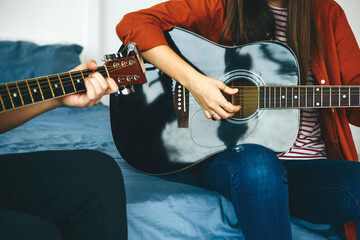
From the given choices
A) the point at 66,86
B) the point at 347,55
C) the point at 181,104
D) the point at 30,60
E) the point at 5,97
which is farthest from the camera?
the point at 30,60

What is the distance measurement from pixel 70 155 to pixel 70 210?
105 millimetres

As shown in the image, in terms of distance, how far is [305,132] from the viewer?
1041mm

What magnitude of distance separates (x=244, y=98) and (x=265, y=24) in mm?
276

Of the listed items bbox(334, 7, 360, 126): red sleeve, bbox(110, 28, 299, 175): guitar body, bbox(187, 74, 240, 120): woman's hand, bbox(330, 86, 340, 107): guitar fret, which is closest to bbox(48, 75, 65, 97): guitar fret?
bbox(110, 28, 299, 175): guitar body

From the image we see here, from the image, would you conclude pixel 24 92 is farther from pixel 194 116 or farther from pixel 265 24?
pixel 265 24

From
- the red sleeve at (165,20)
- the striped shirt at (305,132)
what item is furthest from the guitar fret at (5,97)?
the striped shirt at (305,132)

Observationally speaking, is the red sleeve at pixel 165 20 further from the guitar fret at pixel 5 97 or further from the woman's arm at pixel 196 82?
the guitar fret at pixel 5 97

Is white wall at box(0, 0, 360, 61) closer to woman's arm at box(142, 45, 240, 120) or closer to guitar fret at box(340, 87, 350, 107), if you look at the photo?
woman's arm at box(142, 45, 240, 120)

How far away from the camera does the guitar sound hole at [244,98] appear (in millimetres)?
989

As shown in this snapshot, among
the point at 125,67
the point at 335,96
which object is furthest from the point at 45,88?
the point at 335,96

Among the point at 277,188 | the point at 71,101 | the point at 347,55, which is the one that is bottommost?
the point at 277,188

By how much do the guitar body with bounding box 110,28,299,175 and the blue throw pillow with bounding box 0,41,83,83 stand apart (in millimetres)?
1201

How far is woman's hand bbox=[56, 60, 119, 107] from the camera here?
30.6 inches

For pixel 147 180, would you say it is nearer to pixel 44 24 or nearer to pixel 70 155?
pixel 70 155
